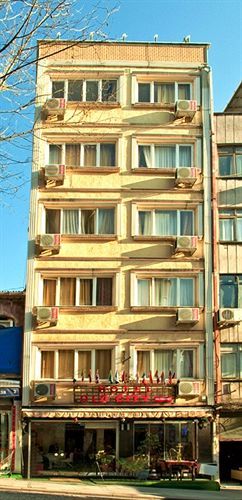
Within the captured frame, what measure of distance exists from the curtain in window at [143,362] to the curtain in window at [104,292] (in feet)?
7.05

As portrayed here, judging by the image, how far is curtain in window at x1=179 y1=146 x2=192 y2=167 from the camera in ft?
90.8

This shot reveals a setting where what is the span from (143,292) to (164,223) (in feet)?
9.02

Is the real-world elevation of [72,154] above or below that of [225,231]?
above

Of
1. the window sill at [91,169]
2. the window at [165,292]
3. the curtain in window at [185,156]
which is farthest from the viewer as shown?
the curtain in window at [185,156]

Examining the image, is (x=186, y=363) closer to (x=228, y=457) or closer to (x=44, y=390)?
(x=228, y=457)

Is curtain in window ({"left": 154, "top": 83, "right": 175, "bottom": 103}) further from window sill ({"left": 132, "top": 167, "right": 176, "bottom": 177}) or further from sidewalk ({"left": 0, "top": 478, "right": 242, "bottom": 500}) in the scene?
sidewalk ({"left": 0, "top": 478, "right": 242, "bottom": 500})

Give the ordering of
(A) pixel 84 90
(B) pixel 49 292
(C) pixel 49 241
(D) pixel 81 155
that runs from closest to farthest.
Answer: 1. (C) pixel 49 241
2. (B) pixel 49 292
3. (D) pixel 81 155
4. (A) pixel 84 90

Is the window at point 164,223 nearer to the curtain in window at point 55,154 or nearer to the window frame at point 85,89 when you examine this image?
the curtain in window at point 55,154

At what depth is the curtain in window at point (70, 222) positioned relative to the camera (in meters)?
26.8

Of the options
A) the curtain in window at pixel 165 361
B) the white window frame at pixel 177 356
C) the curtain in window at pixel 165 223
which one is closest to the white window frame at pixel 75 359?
the white window frame at pixel 177 356

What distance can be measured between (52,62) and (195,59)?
570 cm

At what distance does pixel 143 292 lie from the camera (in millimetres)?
26344

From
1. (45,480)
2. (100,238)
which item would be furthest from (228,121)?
(45,480)

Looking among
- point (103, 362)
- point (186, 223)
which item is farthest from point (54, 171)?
point (103, 362)
